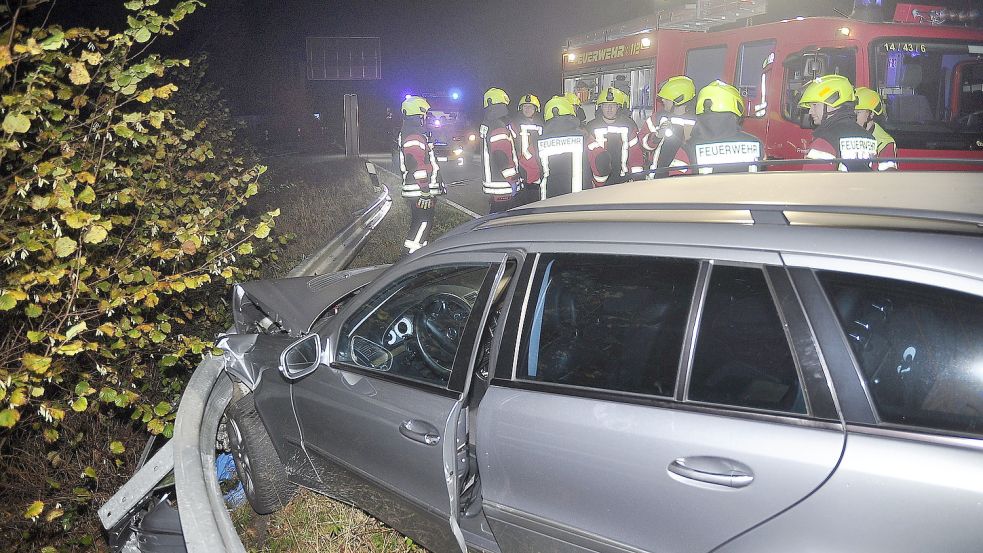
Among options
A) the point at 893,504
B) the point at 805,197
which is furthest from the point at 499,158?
the point at 893,504

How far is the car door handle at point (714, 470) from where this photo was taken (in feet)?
6.55

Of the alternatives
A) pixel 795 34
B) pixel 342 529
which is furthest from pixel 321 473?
pixel 795 34

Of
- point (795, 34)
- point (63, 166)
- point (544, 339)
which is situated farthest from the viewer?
point (795, 34)

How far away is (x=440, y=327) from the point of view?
362 cm

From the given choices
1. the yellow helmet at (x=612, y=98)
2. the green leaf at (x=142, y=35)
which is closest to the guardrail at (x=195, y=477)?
the green leaf at (x=142, y=35)

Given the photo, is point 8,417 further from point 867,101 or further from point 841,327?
point 867,101

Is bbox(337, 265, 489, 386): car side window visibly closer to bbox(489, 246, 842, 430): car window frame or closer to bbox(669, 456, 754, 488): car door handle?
bbox(489, 246, 842, 430): car window frame

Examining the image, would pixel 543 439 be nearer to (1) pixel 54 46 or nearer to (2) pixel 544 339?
(2) pixel 544 339

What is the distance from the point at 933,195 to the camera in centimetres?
229

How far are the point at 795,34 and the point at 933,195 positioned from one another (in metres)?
8.41

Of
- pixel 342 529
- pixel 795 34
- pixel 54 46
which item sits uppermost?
pixel 795 34

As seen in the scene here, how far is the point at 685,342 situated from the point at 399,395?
123cm

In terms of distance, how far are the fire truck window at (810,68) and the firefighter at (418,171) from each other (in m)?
4.67

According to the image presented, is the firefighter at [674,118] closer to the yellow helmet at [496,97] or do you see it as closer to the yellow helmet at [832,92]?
the yellow helmet at [496,97]
